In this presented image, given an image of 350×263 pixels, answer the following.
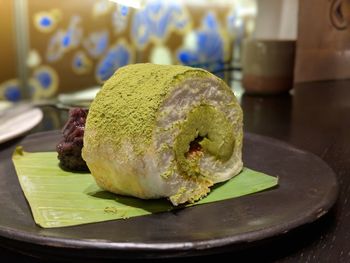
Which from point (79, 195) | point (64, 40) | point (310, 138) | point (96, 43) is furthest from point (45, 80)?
point (79, 195)

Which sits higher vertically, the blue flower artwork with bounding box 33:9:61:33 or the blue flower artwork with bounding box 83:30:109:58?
the blue flower artwork with bounding box 33:9:61:33

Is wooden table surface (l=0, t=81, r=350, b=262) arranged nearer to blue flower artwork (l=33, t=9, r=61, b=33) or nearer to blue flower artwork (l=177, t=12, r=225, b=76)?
blue flower artwork (l=33, t=9, r=61, b=33)

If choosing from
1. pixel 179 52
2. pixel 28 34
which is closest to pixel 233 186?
pixel 28 34

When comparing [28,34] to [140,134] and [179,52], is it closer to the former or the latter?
[179,52]

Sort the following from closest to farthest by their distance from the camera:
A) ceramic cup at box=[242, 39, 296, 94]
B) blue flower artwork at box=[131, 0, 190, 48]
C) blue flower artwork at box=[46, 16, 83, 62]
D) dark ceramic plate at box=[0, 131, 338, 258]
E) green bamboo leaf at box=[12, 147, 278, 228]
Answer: dark ceramic plate at box=[0, 131, 338, 258] < green bamboo leaf at box=[12, 147, 278, 228] < ceramic cup at box=[242, 39, 296, 94] < blue flower artwork at box=[46, 16, 83, 62] < blue flower artwork at box=[131, 0, 190, 48]

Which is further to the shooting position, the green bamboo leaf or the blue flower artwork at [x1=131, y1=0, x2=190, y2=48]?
the blue flower artwork at [x1=131, y1=0, x2=190, y2=48]

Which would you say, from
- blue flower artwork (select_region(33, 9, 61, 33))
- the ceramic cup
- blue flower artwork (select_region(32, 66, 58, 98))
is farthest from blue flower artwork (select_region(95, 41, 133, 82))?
the ceramic cup
